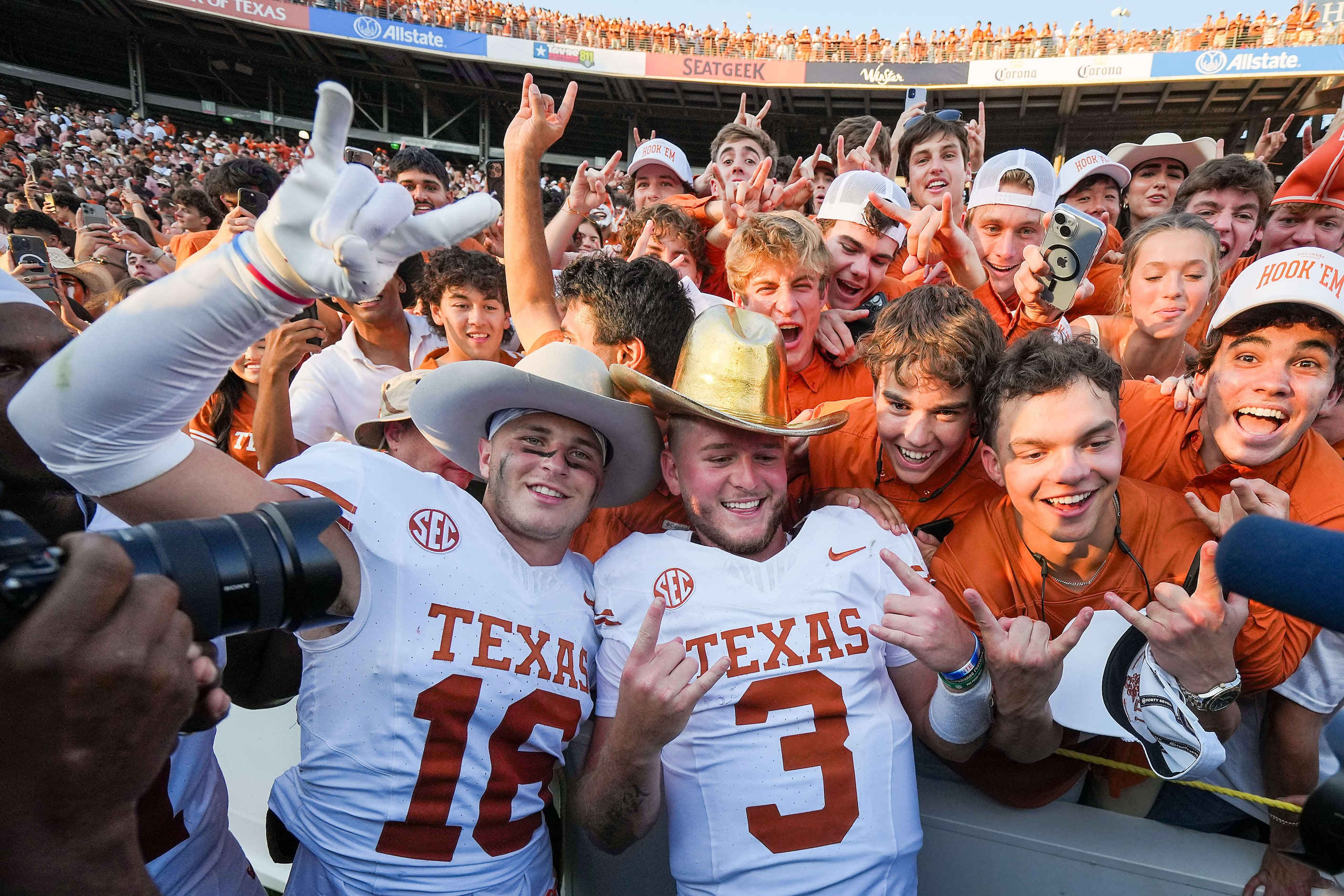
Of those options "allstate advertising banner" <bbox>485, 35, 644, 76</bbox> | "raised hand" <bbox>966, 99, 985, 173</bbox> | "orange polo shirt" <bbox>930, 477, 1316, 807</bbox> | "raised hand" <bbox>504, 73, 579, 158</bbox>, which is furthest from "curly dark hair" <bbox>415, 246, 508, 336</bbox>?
"allstate advertising banner" <bbox>485, 35, 644, 76</bbox>

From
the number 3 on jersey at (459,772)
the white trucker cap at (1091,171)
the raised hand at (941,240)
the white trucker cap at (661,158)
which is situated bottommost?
the number 3 on jersey at (459,772)

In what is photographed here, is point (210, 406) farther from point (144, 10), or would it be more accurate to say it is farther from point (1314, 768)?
point (144, 10)

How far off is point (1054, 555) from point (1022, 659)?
0.49 meters

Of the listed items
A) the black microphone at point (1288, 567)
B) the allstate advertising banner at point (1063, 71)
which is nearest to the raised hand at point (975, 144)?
the black microphone at point (1288, 567)

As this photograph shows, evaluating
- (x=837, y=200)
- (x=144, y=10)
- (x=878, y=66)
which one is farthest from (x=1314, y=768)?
(x=144, y=10)

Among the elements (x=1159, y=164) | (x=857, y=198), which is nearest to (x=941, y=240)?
(x=857, y=198)

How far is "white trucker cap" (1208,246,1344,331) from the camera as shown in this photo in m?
2.05

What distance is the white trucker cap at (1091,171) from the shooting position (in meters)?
4.61

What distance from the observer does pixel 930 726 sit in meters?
1.94

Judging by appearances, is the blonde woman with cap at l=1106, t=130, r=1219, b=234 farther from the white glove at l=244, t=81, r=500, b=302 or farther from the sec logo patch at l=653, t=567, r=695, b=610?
the white glove at l=244, t=81, r=500, b=302

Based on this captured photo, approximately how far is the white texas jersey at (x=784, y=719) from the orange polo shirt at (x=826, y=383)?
1156 millimetres

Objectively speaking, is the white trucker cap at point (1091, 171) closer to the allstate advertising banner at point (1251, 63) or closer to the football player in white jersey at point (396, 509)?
the football player in white jersey at point (396, 509)

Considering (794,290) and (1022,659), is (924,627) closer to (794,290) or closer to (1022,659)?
(1022,659)

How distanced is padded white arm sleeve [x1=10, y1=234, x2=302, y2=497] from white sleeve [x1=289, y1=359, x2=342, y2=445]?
2.43m
